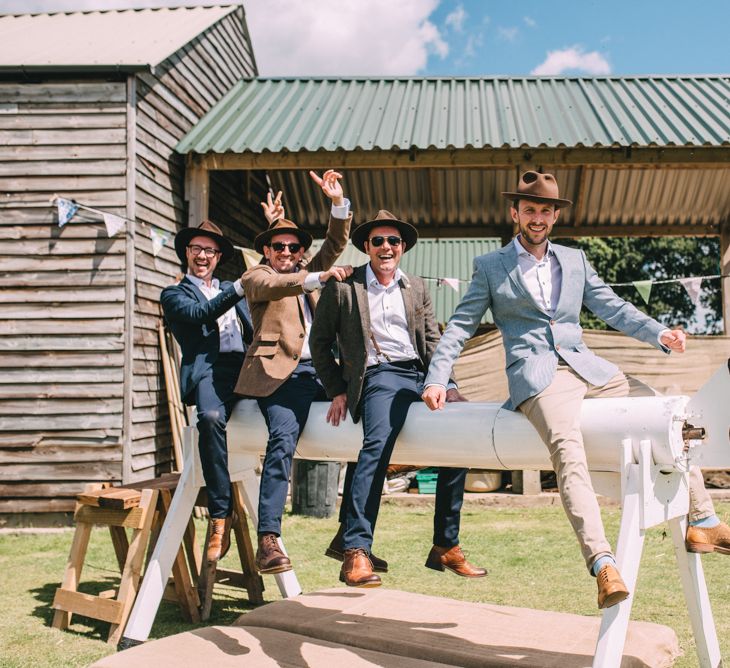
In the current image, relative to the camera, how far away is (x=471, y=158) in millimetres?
9562

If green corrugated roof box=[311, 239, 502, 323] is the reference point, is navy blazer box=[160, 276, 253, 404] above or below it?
below

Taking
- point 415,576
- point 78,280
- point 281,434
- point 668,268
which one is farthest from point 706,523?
point 668,268

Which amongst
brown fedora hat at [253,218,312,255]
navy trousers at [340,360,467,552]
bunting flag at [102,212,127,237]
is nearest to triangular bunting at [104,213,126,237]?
bunting flag at [102,212,127,237]

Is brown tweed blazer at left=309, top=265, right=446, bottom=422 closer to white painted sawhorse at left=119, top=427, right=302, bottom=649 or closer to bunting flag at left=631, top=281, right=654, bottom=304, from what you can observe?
white painted sawhorse at left=119, top=427, right=302, bottom=649

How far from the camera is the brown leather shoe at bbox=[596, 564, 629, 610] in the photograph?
2.97 metres

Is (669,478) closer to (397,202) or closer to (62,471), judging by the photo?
(62,471)

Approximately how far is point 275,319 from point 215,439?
0.82 meters

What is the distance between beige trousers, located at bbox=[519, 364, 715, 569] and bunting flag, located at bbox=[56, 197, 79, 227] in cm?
680

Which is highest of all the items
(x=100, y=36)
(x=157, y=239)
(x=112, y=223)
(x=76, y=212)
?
(x=100, y=36)

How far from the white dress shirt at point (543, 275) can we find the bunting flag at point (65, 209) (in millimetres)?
6485

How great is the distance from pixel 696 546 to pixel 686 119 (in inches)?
321

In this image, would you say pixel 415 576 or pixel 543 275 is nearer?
pixel 543 275

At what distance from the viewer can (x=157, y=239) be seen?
30.3 feet

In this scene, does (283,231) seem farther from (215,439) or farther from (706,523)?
(706,523)
